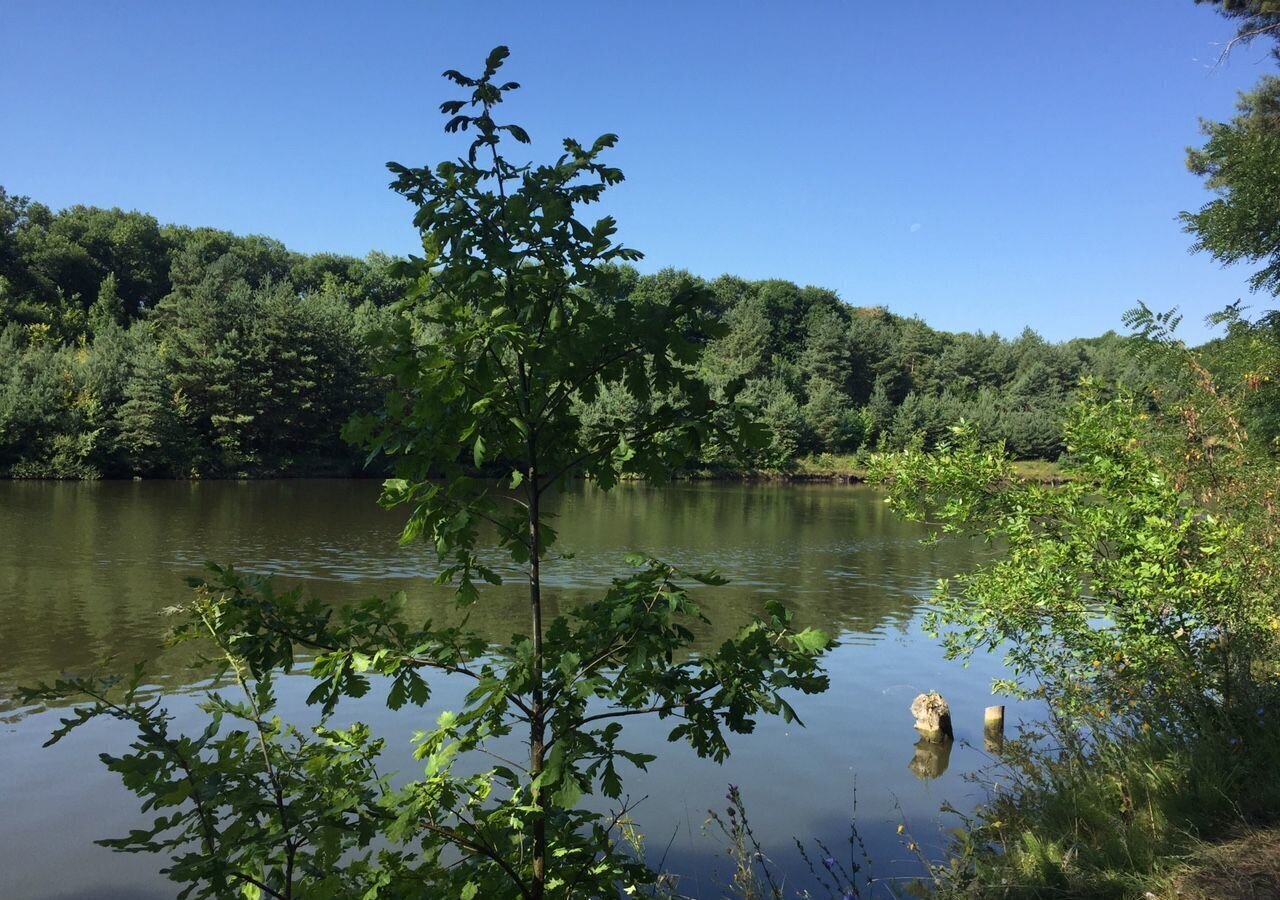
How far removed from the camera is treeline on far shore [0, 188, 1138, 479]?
4338cm

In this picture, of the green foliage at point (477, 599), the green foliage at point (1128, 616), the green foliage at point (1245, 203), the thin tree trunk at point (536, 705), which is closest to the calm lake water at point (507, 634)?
the green foliage at point (477, 599)

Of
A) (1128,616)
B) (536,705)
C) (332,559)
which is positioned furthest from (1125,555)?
(332,559)

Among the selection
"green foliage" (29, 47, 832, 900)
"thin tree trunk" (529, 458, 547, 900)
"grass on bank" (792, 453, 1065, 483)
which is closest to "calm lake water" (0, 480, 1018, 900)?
"green foliage" (29, 47, 832, 900)

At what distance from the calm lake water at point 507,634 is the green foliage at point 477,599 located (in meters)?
0.60

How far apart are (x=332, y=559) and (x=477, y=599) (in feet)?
66.4

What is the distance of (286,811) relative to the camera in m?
2.31

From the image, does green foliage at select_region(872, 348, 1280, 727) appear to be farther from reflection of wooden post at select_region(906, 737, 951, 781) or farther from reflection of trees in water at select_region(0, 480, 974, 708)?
reflection of trees in water at select_region(0, 480, 974, 708)

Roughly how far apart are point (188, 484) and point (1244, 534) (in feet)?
149

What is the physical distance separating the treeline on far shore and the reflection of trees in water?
4.58 meters

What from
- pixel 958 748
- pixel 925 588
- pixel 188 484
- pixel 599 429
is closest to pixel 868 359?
pixel 188 484

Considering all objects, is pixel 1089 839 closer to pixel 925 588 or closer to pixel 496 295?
pixel 496 295

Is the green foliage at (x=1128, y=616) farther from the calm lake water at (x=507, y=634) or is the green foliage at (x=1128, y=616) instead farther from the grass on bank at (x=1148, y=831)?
the calm lake water at (x=507, y=634)

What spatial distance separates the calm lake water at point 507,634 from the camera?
700cm

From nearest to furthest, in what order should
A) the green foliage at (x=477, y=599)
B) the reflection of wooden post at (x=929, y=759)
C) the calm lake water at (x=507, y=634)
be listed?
the green foliage at (x=477, y=599)
the calm lake water at (x=507, y=634)
the reflection of wooden post at (x=929, y=759)
